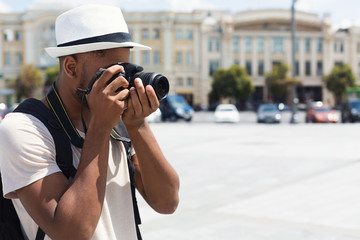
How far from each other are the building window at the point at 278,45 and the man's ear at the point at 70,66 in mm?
70585

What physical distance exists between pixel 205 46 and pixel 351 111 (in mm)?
39645

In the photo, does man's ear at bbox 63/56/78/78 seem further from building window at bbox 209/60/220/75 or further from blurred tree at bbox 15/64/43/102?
building window at bbox 209/60/220/75

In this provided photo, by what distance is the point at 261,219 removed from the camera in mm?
5957

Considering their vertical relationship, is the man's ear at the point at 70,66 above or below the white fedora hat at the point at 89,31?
below

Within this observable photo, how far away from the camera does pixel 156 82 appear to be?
1.62 meters

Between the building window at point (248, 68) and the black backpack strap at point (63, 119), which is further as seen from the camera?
the building window at point (248, 68)

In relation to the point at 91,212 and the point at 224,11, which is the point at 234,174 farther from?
the point at 224,11

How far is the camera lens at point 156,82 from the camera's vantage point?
5.30 feet

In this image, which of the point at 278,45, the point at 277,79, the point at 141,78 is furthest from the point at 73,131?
the point at 278,45

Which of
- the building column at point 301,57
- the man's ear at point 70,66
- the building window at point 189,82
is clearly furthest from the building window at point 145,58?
the man's ear at point 70,66

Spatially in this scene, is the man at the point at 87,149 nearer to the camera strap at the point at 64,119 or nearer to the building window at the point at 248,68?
the camera strap at the point at 64,119

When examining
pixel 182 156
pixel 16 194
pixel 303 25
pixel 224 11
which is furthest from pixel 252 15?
pixel 16 194

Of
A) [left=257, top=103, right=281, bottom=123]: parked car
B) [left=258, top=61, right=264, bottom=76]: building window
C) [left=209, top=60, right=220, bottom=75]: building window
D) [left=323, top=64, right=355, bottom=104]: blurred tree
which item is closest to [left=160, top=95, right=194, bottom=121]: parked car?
[left=257, top=103, right=281, bottom=123]: parked car

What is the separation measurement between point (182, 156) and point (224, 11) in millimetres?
88291
